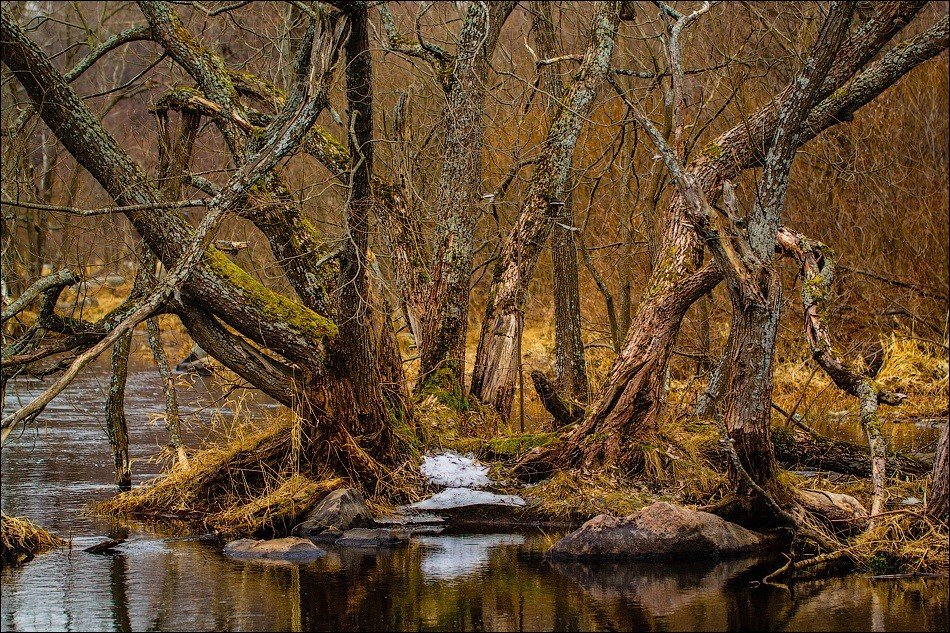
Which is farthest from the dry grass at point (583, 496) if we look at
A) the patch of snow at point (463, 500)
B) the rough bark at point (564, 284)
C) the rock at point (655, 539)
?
the rough bark at point (564, 284)

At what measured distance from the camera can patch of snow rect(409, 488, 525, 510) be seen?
11.0 metres

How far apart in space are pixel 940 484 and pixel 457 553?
3789 millimetres

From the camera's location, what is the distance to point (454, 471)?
1159 cm

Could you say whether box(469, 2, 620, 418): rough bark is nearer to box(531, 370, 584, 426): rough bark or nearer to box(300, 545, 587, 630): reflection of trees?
box(531, 370, 584, 426): rough bark

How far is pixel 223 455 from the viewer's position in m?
11.1

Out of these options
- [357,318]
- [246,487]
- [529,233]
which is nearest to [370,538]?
[246,487]

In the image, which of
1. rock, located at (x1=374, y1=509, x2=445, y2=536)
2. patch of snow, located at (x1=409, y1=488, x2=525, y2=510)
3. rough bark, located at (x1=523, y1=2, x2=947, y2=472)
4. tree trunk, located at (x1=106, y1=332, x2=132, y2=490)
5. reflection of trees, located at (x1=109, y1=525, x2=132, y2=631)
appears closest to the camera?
reflection of trees, located at (x1=109, y1=525, x2=132, y2=631)

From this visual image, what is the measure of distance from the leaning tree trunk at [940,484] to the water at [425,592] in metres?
0.62

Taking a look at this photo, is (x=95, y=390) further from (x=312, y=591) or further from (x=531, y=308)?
(x=312, y=591)

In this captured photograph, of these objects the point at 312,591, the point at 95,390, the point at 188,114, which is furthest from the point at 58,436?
the point at 312,591

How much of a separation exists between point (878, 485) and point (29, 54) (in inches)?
293

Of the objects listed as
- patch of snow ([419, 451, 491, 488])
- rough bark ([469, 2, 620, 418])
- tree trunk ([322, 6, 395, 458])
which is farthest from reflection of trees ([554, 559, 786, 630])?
rough bark ([469, 2, 620, 418])

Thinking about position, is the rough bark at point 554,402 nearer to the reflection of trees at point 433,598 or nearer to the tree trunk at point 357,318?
the tree trunk at point 357,318

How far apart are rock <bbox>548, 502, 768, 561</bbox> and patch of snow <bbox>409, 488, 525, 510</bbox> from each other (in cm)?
189
